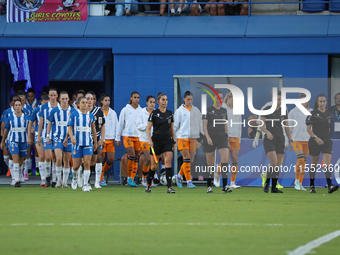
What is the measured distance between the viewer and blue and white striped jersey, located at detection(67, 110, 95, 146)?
12.9m

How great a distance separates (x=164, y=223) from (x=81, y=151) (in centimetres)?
551

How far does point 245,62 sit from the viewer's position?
16609 millimetres

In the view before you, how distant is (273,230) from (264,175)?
7.44m

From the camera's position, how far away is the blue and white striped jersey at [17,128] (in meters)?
14.8

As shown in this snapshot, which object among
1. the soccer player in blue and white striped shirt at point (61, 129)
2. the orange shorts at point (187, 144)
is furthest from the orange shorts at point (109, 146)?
the orange shorts at point (187, 144)

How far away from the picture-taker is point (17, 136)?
14844mm

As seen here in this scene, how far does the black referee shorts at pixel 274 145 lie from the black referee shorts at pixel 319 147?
2.76ft

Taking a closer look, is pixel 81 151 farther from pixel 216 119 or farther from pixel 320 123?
pixel 320 123

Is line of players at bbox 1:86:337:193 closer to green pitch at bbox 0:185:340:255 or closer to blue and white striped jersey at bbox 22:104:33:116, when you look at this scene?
blue and white striped jersey at bbox 22:104:33:116

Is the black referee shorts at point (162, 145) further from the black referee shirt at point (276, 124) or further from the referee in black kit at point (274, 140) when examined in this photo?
the black referee shirt at point (276, 124)

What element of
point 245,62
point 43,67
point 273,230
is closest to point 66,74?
point 43,67

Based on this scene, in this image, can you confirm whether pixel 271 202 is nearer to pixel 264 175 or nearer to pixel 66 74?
pixel 264 175

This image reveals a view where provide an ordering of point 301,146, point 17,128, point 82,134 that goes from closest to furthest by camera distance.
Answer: point 82,134 → point 301,146 → point 17,128

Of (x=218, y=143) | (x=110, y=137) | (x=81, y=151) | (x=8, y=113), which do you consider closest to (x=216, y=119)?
(x=218, y=143)
